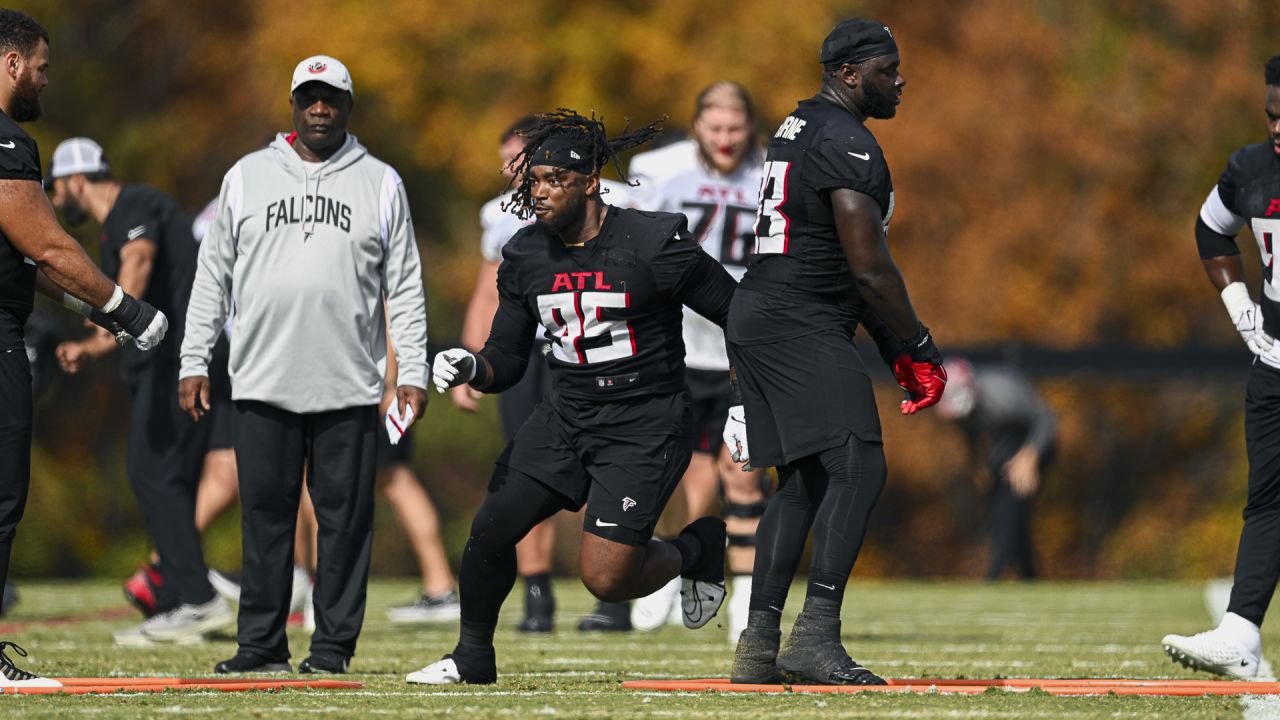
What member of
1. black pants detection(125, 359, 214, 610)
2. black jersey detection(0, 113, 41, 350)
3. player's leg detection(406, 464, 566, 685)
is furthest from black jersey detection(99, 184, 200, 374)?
player's leg detection(406, 464, 566, 685)

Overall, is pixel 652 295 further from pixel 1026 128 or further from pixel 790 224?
pixel 1026 128

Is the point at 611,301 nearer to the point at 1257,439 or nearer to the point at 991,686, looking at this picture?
the point at 991,686

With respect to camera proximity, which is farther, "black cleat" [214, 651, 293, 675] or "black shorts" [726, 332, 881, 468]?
"black cleat" [214, 651, 293, 675]

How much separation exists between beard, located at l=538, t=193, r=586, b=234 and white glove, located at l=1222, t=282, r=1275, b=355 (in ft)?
8.22

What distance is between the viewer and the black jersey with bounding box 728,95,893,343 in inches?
248

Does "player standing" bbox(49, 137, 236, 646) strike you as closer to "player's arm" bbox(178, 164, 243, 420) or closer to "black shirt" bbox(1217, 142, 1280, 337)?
"player's arm" bbox(178, 164, 243, 420)

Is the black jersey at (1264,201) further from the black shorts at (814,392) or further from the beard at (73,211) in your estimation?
the beard at (73,211)

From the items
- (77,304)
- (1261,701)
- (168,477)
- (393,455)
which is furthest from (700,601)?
(393,455)

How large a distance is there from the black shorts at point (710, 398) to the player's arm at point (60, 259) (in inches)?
132

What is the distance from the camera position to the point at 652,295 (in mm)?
6695

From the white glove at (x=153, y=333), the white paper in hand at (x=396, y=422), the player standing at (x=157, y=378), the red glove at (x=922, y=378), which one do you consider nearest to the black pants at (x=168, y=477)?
the player standing at (x=157, y=378)

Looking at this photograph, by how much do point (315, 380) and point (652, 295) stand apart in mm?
1450

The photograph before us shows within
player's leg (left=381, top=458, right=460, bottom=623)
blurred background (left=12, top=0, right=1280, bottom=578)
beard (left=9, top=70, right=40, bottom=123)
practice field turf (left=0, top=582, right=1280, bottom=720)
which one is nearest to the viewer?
practice field turf (left=0, top=582, right=1280, bottom=720)

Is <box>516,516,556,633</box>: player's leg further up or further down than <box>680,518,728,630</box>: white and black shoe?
further down
